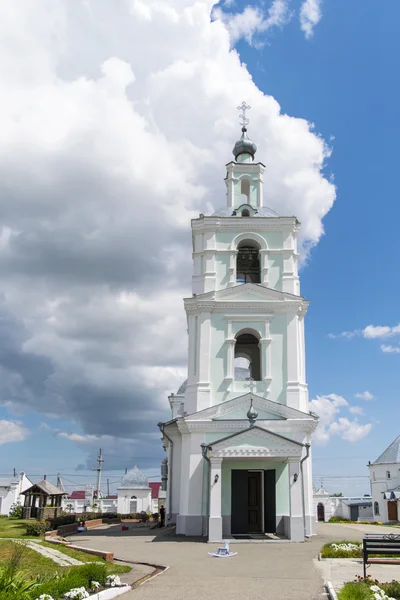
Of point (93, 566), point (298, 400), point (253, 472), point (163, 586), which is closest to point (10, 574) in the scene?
point (93, 566)

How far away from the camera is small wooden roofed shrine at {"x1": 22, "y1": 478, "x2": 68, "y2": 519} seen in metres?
30.9

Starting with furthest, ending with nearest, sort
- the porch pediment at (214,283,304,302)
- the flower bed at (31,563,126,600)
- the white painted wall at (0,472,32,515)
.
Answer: the white painted wall at (0,472,32,515) < the porch pediment at (214,283,304,302) < the flower bed at (31,563,126,600)

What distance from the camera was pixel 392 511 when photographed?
52.0m

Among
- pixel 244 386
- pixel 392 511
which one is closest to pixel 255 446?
pixel 244 386

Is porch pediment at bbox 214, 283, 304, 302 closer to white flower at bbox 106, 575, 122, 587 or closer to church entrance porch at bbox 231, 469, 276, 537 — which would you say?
church entrance porch at bbox 231, 469, 276, 537

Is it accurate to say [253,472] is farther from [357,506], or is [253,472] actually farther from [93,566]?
[357,506]

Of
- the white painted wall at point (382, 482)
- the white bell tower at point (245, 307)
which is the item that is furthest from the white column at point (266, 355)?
the white painted wall at point (382, 482)

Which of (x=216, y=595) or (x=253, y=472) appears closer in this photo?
(x=216, y=595)

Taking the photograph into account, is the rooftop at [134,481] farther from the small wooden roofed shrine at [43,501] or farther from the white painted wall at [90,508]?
the small wooden roofed shrine at [43,501]

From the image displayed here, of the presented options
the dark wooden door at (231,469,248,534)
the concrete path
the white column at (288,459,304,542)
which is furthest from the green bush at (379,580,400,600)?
the dark wooden door at (231,469,248,534)

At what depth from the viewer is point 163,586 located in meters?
10.4

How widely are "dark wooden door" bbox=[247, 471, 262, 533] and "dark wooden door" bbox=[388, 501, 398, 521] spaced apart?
34884 millimetres

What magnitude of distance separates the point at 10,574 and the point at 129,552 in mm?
7545

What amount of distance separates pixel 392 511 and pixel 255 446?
38038mm
